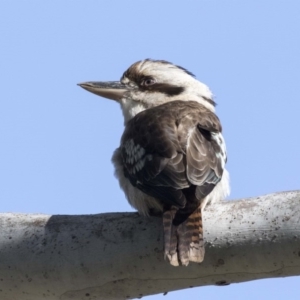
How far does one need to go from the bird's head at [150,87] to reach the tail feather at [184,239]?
1737 mm

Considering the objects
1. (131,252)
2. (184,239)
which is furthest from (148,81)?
(131,252)

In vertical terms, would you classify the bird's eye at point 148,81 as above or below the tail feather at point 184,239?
above

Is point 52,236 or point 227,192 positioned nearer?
point 52,236

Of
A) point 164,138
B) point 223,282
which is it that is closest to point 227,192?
point 164,138

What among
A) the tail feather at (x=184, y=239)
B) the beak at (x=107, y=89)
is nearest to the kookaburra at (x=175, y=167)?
the tail feather at (x=184, y=239)

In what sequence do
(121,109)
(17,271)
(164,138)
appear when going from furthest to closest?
(121,109), (164,138), (17,271)

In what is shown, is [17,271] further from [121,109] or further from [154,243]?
[121,109]

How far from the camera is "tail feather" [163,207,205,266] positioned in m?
3.28

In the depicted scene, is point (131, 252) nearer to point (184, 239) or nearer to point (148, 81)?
point (184, 239)

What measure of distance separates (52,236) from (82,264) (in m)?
0.22

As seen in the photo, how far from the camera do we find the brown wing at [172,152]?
12.6 ft

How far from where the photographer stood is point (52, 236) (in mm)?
3574

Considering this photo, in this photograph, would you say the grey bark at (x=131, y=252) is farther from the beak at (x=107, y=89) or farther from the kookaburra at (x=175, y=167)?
the beak at (x=107, y=89)

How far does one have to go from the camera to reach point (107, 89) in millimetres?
5516
